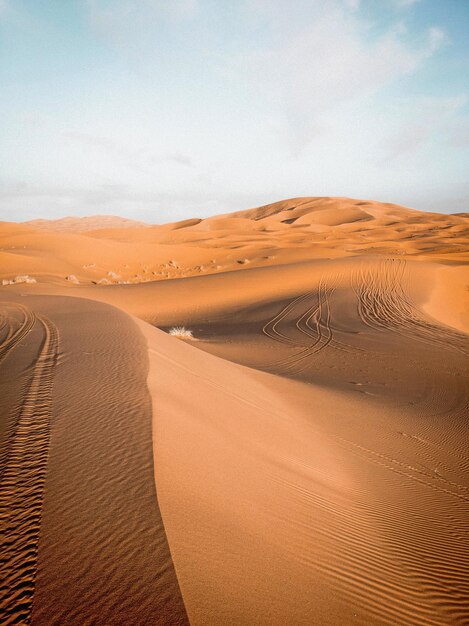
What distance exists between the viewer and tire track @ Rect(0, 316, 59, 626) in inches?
72.0

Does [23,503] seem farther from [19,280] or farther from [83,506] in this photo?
[19,280]

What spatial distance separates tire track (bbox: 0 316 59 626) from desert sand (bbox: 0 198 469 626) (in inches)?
0.5

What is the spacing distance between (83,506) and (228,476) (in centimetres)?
135

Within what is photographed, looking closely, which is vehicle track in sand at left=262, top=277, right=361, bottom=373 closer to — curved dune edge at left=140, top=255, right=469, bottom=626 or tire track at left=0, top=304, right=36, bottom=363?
curved dune edge at left=140, top=255, right=469, bottom=626

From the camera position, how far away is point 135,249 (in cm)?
3662

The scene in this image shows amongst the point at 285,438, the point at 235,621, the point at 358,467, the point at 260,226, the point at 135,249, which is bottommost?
the point at 358,467

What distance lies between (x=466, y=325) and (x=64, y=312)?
588 inches

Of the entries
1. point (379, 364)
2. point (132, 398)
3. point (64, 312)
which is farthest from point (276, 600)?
point (64, 312)

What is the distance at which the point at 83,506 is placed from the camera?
96.7 inches

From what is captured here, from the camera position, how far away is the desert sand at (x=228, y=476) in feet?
6.67

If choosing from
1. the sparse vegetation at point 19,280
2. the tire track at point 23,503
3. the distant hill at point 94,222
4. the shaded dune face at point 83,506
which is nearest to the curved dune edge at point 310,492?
the shaded dune face at point 83,506

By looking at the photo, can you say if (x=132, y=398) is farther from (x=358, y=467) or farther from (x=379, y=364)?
(x=379, y=364)

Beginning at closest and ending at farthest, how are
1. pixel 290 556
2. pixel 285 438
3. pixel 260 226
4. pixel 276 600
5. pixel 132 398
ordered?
pixel 276 600
pixel 290 556
pixel 132 398
pixel 285 438
pixel 260 226

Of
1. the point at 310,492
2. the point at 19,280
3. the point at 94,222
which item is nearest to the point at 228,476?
the point at 310,492
